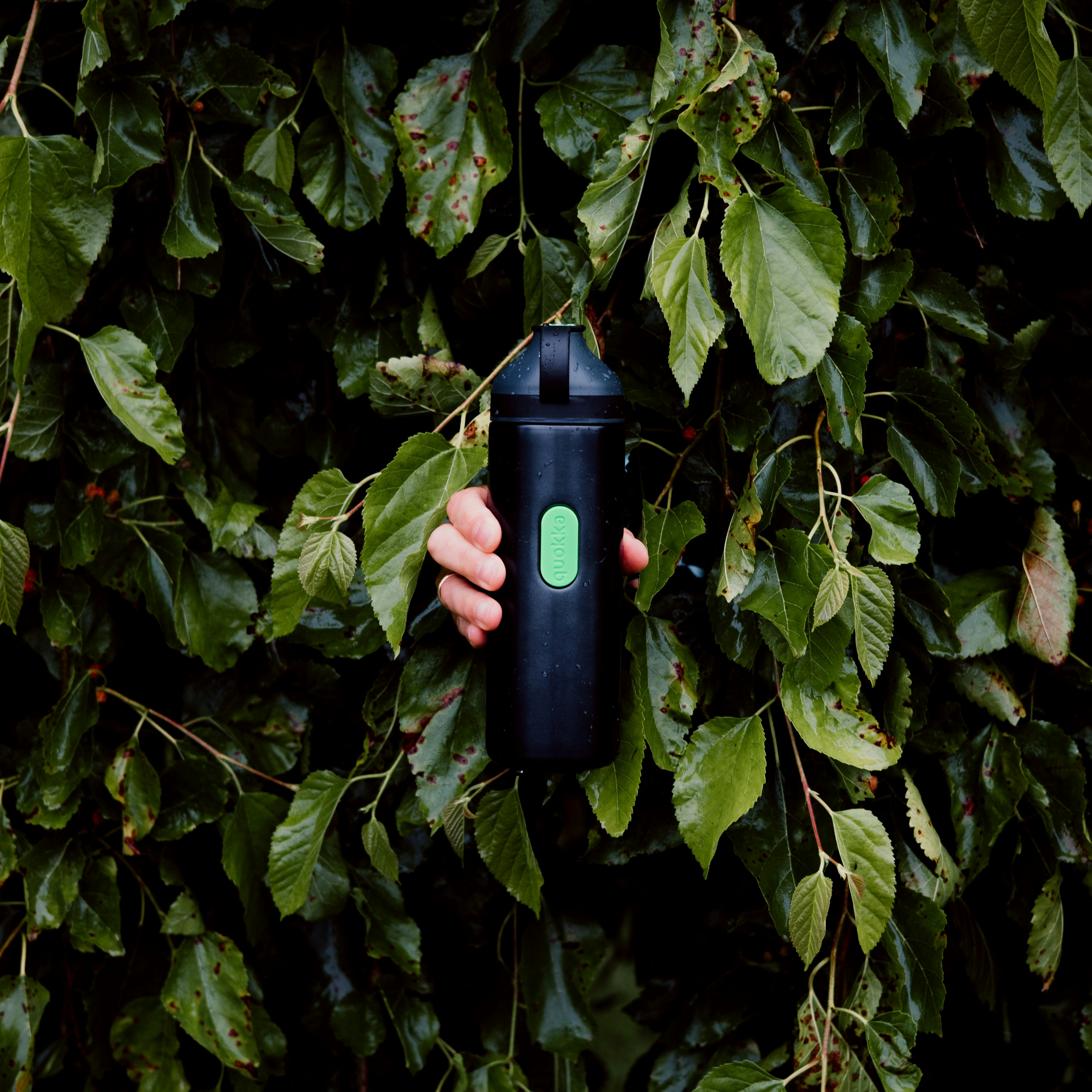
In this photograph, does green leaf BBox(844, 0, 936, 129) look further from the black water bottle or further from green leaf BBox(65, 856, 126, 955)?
green leaf BBox(65, 856, 126, 955)

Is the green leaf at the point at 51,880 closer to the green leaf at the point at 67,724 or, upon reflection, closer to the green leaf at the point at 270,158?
the green leaf at the point at 67,724

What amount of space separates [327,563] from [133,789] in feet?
1.20

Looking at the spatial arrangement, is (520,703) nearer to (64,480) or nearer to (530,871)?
(530,871)

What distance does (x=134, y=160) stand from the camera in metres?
0.76

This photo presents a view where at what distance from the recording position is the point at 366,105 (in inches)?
33.0

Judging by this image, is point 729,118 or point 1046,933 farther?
point 1046,933

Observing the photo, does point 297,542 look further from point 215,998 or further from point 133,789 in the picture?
point 215,998

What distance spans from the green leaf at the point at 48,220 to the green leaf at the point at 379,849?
0.50 metres

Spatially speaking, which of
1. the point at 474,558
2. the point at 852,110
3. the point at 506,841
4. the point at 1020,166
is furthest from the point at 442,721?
the point at 1020,166

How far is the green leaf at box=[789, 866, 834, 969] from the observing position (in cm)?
70

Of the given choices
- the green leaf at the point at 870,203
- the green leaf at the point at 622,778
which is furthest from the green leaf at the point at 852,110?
the green leaf at the point at 622,778

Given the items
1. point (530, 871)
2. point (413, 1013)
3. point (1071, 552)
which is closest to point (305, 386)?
point (530, 871)

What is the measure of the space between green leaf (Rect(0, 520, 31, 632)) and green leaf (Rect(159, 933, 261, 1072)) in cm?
41

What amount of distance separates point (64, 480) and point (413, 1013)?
674 millimetres
